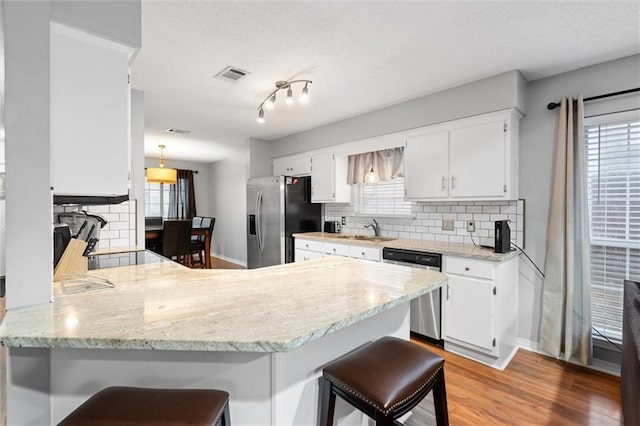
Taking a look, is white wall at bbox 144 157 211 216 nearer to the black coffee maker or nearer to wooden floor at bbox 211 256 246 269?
wooden floor at bbox 211 256 246 269

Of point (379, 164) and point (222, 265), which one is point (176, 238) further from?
point (379, 164)

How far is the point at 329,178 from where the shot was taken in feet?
13.4

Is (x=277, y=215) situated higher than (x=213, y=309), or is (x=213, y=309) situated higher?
(x=277, y=215)

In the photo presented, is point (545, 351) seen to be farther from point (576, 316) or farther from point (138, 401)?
point (138, 401)

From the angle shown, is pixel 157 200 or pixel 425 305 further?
pixel 157 200

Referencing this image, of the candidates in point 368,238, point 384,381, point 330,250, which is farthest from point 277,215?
point 384,381

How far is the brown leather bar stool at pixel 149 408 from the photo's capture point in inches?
33.6

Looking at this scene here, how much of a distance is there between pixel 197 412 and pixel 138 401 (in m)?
0.19

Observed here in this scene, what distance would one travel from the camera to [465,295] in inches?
101

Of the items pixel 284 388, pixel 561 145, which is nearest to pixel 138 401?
pixel 284 388

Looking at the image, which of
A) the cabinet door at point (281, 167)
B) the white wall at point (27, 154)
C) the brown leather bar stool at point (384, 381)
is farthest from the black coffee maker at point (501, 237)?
the cabinet door at point (281, 167)

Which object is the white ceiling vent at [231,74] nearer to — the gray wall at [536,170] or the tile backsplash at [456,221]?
the tile backsplash at [456,221]

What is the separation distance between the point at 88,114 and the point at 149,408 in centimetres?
118

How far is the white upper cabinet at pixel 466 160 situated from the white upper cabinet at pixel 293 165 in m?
1.59
